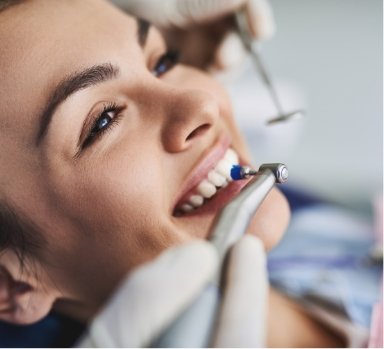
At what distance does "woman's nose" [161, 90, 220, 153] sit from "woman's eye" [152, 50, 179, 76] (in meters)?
0.18

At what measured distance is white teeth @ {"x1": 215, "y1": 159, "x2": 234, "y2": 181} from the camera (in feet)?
2.92

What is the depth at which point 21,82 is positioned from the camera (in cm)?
81

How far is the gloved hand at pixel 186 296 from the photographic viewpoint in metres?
0.60

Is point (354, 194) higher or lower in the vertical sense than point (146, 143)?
lower

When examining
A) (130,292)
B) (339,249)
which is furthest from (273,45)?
(130,292)

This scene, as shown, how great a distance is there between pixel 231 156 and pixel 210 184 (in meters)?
0.09

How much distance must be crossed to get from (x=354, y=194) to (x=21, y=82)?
1285 millimetres

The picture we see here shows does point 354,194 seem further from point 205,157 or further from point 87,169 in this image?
point 87,169

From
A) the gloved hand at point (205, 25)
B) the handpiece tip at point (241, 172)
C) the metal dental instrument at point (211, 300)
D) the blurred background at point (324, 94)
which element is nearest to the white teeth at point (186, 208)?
the handpiece tip at point (241, 172)

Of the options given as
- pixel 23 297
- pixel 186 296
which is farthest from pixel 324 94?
pixel 186 296

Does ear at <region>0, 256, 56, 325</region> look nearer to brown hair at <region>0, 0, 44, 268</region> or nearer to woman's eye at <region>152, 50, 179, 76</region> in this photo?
brown hair at <region>0, 0, 44, 268</region>

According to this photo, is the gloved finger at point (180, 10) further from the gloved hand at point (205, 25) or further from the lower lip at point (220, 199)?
the lower lip at point (220, 199)

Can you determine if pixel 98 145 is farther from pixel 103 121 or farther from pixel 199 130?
pixel 199 130

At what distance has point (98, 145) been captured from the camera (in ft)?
2.77
